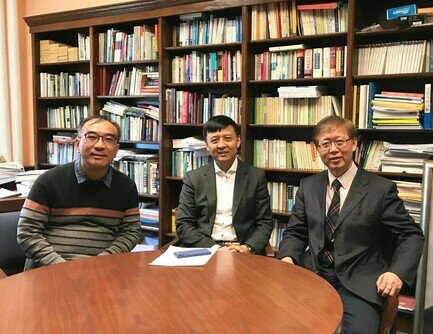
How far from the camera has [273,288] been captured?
1.41 metres

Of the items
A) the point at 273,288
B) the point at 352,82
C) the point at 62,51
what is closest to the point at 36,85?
the point at 62,51

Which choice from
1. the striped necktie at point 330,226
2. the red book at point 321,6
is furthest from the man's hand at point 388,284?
the red book at point 321,6

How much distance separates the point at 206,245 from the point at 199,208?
0.86 ft

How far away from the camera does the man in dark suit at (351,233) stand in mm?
1779

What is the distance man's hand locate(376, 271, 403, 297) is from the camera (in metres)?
1.66

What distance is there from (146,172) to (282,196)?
3.85ft

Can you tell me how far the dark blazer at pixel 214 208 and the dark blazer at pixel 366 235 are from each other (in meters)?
0.40

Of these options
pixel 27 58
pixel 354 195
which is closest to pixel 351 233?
pixel 354 195

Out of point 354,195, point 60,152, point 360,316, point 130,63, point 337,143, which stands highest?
point 130,63

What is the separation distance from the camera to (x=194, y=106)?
341cm

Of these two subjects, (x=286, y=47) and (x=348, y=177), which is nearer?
(x=348, y=177)

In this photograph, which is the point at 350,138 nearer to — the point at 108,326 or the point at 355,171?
the point at 355,171

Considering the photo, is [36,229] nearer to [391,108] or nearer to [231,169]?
[231,169]

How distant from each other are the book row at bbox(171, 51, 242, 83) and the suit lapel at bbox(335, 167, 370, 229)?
4.86ft
